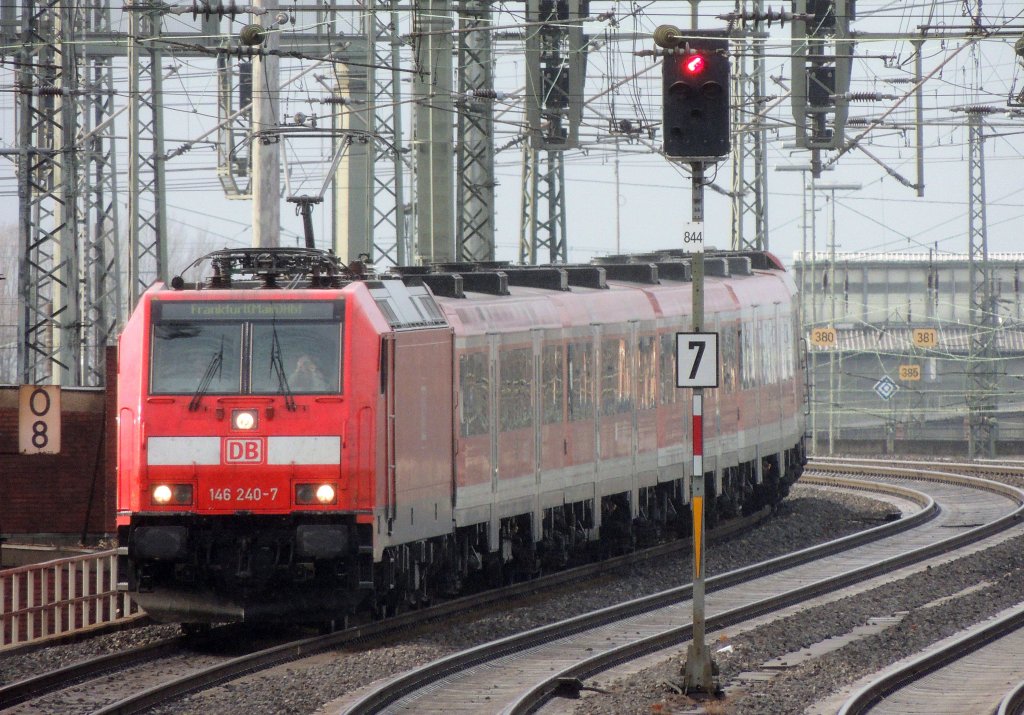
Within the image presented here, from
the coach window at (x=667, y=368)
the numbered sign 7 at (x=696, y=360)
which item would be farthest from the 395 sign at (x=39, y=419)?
the coach window at (x=667, y=368)

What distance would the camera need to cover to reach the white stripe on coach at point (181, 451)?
15203 mm

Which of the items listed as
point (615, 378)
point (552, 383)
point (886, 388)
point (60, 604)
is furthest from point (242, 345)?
point (886, 388)

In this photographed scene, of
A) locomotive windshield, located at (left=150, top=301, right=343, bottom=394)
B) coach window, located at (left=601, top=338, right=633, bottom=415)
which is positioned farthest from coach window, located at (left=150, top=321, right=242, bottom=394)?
coach window, located at (left=601, top=338, right=633, bottom=415)

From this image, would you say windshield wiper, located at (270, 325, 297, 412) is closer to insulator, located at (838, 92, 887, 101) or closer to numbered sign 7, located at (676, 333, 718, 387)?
numbered sign 7, located at (676, 333, 718, 387)

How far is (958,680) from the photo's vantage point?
14.5 m

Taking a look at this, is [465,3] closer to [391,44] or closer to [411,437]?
[391,44]

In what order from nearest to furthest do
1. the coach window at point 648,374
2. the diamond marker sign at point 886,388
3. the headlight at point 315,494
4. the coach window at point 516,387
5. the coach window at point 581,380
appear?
the headlight at point 315,494 < the coach window at point 516,387 < the coach window at point 581,380 < the coach window at point 648,374 < the diamond marker sign at point 886,388

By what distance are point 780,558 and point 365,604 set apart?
23.6ft

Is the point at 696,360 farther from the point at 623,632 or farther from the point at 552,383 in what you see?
the point at 552,383

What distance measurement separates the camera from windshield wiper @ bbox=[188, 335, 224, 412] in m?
15.3

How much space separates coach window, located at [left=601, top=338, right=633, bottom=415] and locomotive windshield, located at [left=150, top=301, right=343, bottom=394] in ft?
21.8

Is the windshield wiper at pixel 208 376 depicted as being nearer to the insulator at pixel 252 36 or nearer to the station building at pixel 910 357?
the insulator at pixel 252 36

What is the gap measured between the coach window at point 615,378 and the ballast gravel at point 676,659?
6.40 feet

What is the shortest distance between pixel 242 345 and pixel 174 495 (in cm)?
135
